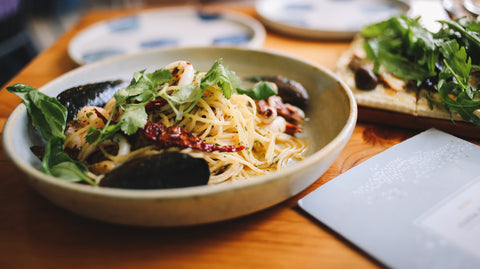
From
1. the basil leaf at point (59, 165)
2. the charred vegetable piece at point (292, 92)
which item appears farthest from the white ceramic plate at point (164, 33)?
the basil leaf at point (59, 165)

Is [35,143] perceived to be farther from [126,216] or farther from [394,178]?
[394,178]

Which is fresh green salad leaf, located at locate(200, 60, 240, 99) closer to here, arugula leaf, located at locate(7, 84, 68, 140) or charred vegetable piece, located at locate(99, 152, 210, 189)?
charred vegetable piece, located at locate(99, 152, 210, 189)

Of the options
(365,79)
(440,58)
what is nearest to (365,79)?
(365,79)

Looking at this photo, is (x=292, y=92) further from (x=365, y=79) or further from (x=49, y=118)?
(x=49, y=118)

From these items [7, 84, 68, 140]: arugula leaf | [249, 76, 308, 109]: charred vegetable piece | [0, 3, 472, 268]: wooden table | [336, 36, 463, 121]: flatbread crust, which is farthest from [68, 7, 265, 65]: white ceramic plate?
[0, 3, 472, 268]: wooden table

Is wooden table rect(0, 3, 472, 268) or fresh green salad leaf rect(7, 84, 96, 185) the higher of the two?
fresh green salad leaf rect(7, 84, 96, 185)

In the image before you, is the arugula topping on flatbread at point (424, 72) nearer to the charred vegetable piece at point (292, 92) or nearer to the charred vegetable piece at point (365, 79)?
the charred vegetable piece at point (365, 79)
